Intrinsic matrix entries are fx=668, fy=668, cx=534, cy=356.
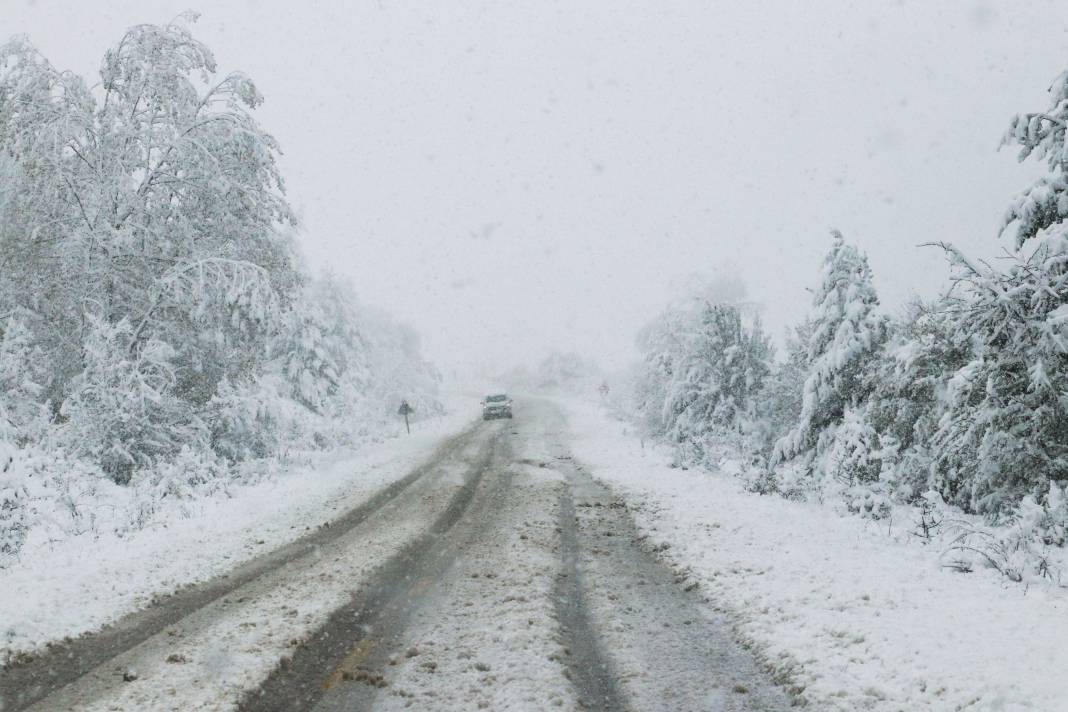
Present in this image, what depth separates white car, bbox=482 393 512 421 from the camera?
116 feet

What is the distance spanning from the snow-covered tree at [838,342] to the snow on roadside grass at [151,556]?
9677mm

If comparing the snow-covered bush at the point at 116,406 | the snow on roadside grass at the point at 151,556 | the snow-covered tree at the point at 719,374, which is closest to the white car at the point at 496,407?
the snow-covered tree at the point at 719,374

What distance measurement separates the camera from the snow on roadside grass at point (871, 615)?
456 centimetres

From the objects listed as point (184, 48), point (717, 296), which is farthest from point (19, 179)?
point (717, 296)

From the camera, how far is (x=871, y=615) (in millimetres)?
5902

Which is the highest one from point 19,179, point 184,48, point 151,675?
point 184,48

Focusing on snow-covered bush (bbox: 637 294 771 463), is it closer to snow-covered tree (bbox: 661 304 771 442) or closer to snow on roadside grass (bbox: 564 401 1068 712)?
snow-covered tree (bbox: 661 304 771 442)

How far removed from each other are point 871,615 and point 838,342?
9342 millimetres

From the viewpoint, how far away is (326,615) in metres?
6.45

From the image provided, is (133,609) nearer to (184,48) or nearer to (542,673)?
(542,673)

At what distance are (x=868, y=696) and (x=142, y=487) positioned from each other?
12.5m

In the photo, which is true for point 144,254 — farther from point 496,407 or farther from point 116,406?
point 496,407

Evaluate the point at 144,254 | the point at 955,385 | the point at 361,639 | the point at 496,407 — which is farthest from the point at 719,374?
the point at 361,639

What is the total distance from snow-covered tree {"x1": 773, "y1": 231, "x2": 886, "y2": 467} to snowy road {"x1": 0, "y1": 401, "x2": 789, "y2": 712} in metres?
6.95
